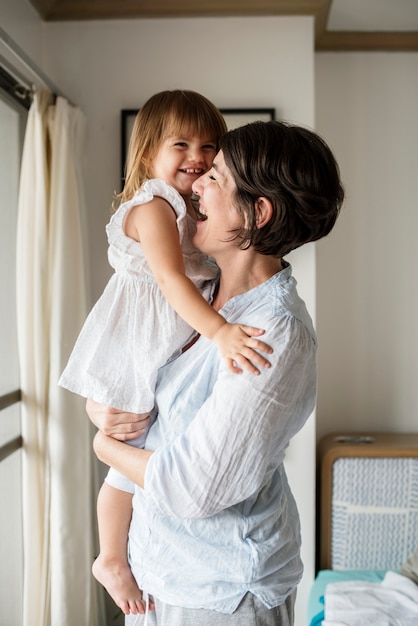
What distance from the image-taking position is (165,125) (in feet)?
4.91

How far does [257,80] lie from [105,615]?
2411 mm

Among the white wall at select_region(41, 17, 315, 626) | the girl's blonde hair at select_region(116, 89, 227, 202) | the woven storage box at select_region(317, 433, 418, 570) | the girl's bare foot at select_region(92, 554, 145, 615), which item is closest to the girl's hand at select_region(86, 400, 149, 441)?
the girl's bare foot at select_region(92, 554, 145, 615)

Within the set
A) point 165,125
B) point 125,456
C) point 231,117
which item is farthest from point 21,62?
point 125,456

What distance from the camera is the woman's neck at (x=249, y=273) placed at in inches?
48.2

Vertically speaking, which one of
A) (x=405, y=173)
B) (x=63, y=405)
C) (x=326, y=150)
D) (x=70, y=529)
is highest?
(x=405, y=173)

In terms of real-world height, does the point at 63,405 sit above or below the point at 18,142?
below

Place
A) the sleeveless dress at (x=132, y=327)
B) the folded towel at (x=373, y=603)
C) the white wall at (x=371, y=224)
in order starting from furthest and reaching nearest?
the white wall at (x=371, y=224), the folded towel at (x=373, y=603), the sleeveless dress at (x=132, y=327)

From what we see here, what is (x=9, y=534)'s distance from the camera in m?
2.36

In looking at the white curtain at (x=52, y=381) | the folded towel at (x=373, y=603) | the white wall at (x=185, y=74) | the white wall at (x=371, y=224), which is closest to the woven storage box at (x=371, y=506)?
the white wall at (x=185, y=74)

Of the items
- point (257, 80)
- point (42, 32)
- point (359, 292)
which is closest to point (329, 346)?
point (359, 292)

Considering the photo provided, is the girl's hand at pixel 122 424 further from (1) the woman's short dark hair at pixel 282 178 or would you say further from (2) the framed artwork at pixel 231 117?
(2) the framed artwork at pixel 231 117

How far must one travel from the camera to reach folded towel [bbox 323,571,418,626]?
2.23 m

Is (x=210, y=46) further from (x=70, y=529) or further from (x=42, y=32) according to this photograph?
(x=70, y=529)

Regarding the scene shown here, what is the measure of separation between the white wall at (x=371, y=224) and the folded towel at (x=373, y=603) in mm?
969
